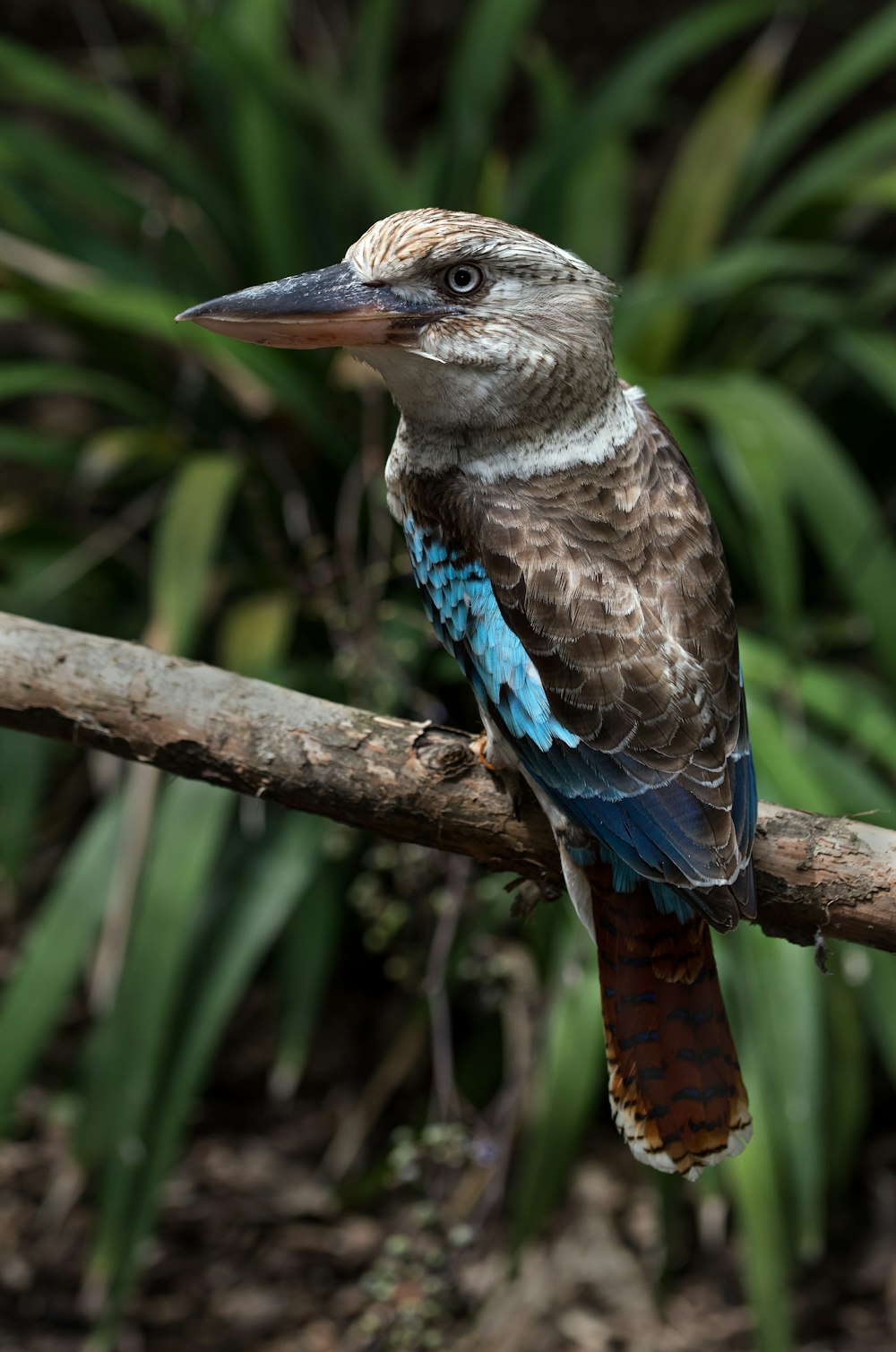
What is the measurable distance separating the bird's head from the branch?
0.42m

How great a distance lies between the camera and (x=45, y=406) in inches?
171

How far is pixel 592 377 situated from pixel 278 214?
1.69 metres

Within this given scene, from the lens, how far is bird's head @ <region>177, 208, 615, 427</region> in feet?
5.05

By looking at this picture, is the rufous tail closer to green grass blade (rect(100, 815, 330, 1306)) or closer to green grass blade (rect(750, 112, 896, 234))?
green grass blade (rect(100, 815, 330, 1306))

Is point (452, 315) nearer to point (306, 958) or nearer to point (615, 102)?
point (306, 958)

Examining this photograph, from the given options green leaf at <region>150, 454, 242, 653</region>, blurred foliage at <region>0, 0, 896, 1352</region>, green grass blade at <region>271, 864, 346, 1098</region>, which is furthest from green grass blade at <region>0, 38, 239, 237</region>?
green grass blade at <region>271, 864, 346, 1098</region>

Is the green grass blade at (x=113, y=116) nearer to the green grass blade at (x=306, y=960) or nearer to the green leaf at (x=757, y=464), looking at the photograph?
the green leaf at (x=757, y=464)

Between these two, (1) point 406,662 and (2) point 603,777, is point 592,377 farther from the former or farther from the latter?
(1) point 406,662

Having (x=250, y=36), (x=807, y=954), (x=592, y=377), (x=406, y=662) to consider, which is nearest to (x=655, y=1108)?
(x=807, y=954)

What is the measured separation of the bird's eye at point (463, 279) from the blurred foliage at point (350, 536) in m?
0.83

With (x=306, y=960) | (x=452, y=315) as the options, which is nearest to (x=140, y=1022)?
(x=306, y=960)

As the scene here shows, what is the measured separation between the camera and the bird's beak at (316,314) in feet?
4.98

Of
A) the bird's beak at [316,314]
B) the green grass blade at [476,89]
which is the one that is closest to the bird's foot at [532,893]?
the bird's beak at [316,314]

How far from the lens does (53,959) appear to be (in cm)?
Answer: 235
